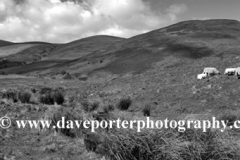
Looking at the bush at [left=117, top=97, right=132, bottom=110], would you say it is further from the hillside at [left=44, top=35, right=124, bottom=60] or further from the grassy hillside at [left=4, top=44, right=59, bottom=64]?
the grassy hillside at [left=4, top=44, right=59, bottom=64]

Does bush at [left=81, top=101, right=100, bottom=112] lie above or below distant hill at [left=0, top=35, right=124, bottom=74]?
below

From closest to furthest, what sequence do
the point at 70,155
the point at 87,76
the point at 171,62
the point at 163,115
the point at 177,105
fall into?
the point at 70,155
the point at 163,115
the point at 177,105
the point at 171,62
the point at 87,76

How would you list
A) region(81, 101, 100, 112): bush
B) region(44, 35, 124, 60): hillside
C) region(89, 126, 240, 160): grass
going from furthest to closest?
region(44, 35, 124, 60): hillside → region(81, 101, 100, 112): bush → region(89, 126, 240, 160): grass

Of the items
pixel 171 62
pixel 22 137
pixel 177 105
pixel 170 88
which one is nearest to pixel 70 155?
pixel 22 137

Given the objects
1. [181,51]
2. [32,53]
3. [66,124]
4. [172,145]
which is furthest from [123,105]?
[32,53]

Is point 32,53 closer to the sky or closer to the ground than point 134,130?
closer to the sky

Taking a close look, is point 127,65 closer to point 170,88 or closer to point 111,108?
point 170,88

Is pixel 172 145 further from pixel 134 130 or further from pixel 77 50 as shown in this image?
pixel 77 50

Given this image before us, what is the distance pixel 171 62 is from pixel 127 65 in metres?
8.28

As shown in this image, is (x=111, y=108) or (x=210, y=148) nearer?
(x=210, y=148)

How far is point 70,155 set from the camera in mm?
6699

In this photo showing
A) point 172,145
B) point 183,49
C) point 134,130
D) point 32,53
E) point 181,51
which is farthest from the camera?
point 32,53

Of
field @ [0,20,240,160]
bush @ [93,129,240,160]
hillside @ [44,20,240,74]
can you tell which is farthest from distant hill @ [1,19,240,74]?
bush @ [93,129,240,160]

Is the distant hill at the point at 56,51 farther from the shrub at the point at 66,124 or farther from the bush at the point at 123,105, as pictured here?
the shrub at the point at 66,124
